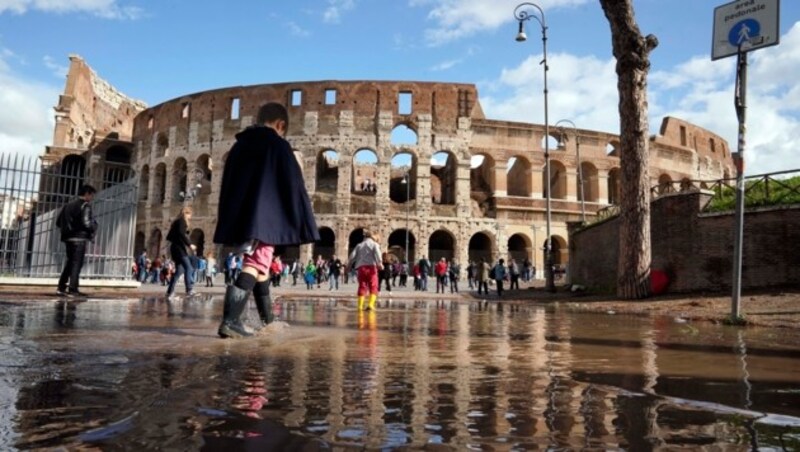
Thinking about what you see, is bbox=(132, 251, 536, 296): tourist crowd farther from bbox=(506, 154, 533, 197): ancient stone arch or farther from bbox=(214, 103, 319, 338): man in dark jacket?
bbox=(214, 103, 319, 338): man in dark jacket

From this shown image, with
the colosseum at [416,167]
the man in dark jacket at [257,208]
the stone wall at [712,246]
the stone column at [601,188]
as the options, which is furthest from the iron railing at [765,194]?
the stone column at [601,188]

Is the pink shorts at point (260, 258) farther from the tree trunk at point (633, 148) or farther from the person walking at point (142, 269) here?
the person walking at point (142, 269)

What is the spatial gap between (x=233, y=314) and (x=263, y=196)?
0.84 metres

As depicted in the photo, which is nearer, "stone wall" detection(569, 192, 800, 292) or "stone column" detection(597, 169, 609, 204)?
"stone wall" detection(569, 192, 800, 292)

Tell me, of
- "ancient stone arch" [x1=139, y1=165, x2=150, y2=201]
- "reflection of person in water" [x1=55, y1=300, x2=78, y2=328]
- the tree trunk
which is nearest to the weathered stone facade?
"ancient stone arch" [x1=139, y1=165, x2=150, y2=201]

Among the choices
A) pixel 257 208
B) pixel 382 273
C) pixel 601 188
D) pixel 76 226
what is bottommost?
pixel 382 273

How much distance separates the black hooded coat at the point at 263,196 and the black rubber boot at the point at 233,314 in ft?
1.15

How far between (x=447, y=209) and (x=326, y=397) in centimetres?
3131

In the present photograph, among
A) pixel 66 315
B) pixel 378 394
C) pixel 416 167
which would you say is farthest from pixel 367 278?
pixel 416 167

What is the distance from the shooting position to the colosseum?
33.0m

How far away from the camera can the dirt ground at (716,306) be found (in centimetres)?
787

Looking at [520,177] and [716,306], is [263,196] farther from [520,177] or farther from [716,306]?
[520,177]

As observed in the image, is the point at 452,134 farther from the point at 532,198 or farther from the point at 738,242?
the point at 738,242

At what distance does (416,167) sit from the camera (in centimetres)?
3331
